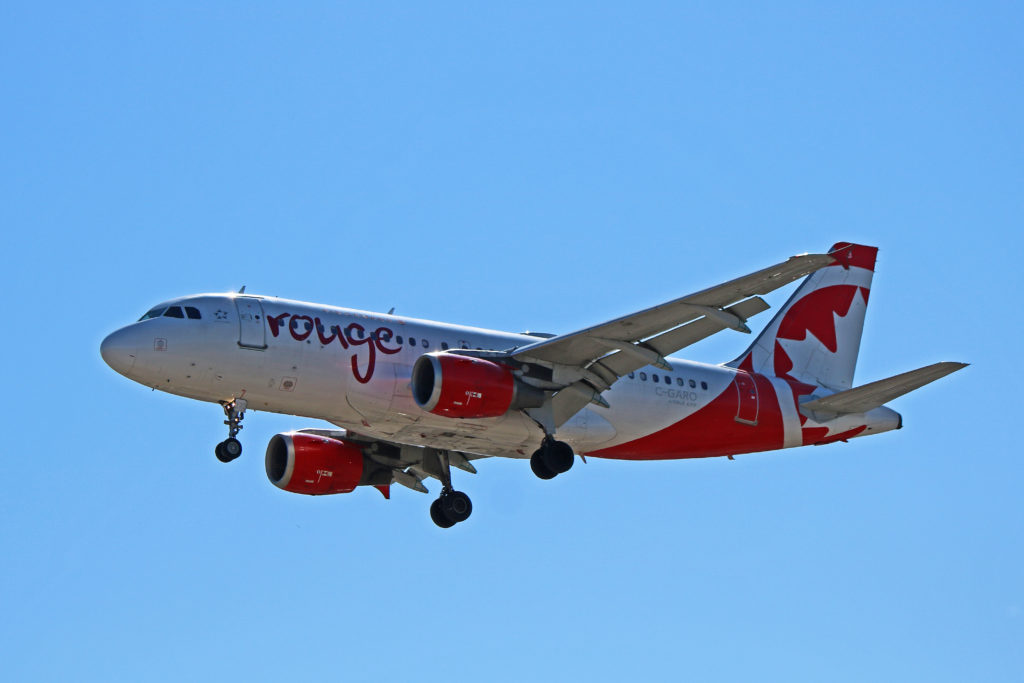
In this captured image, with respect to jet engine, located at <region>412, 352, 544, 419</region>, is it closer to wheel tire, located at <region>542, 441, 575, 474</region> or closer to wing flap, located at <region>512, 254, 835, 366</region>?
wing flap, located at <region>512, 254, 835, 366</region>

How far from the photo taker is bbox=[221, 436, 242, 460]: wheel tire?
36719 millimetres

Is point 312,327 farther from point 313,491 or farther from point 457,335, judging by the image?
point 313,491

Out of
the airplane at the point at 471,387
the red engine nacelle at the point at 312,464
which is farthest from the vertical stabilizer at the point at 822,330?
the red engine nacelle at the point at 312,464

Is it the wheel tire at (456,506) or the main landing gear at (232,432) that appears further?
the wheel tire at (456,506)

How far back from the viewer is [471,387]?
120 feet

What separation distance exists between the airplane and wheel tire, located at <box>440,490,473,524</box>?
5cm

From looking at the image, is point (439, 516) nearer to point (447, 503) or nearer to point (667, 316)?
point (447, 503)

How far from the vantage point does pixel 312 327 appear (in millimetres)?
37031

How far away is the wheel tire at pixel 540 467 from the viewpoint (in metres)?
38.6

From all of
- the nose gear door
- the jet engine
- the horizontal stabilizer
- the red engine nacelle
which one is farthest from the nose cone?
the horizontal stabilizer

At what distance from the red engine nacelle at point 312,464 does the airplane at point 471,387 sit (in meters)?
0.05

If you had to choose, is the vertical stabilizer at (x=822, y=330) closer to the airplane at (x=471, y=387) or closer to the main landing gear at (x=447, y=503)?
the airplane at (x=471, y=387)

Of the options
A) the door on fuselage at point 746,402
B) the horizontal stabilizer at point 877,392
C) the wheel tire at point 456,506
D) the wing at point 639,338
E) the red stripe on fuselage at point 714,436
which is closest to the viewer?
the wing at point 639,338

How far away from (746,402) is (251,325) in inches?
559
